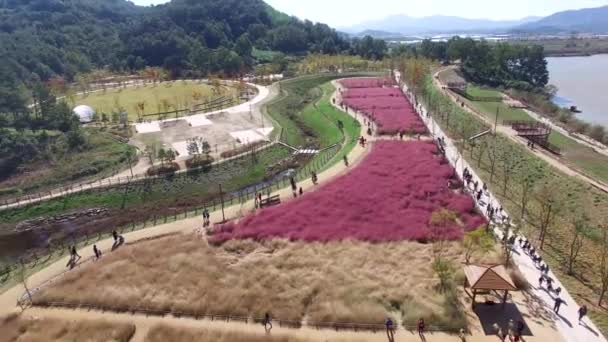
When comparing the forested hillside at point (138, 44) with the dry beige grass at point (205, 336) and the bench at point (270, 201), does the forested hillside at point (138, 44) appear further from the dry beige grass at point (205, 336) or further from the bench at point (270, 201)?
the dry beige grass at point (205, 336)

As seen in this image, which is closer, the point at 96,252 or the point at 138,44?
the point at 96,252

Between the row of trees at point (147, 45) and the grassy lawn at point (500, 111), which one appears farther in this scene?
the row of trees at point (147, 45)

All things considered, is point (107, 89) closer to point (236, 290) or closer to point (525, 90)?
point (236, 290)

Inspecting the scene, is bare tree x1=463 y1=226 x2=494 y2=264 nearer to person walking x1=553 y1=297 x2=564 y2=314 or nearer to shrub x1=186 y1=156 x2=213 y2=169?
person walking x1=553 y1=297 x2=564 y2=314

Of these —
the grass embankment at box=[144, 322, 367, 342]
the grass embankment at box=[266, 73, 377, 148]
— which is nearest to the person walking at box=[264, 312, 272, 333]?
A: the grass embankment at box=[144, 322, 367, 342]

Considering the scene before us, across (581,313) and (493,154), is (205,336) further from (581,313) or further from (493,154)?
(493,154)

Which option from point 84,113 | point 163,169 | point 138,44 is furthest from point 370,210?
point 138,44

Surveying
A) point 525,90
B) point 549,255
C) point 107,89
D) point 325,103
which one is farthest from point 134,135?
point 525,90

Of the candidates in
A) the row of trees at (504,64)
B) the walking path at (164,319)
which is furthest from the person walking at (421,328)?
the row of trees at (504,64)
